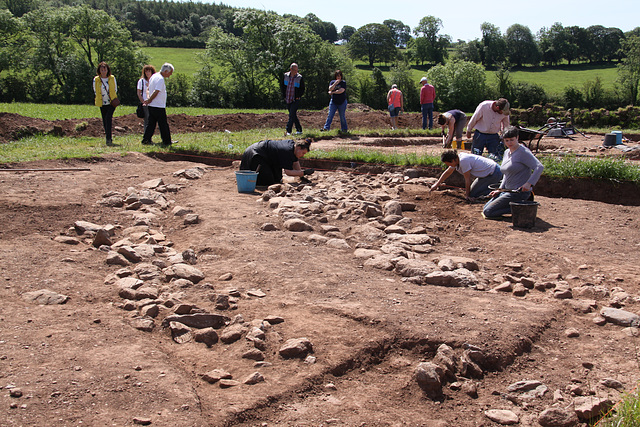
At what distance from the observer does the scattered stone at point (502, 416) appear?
288 centimetres

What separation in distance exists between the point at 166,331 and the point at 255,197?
13.3 ft

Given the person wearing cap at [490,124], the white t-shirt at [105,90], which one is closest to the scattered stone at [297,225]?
the person wearing cap at [490,124]

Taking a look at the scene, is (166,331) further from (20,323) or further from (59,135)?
(59,135)

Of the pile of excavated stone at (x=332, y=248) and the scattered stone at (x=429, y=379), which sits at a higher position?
the pile of excavated stone at (x=332, y=248)

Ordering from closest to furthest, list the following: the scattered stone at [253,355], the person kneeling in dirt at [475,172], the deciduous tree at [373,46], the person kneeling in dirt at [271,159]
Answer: the scattered stone at [253,355]
the person kneeling in dirt at [475,172]
the person kneeling in dirt at [271,159]
the deciduous tree at [373,46]

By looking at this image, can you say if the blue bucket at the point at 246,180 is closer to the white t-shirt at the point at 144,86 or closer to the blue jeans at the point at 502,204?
the blue jeans at the point at 502,204

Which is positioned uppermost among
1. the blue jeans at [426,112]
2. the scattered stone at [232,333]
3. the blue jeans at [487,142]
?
the blue jeans at [426,112]

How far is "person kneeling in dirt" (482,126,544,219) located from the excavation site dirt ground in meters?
0.27

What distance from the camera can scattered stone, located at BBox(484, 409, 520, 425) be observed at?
288cm

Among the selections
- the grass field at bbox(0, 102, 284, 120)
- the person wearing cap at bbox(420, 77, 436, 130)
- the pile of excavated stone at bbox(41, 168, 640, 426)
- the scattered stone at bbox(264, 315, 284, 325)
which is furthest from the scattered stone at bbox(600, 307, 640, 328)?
the grass field at bbox(0, 102, 284, 120)

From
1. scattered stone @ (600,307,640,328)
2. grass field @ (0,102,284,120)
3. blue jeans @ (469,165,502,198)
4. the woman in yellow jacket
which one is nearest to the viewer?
scattered stone @ (600,307,640,328)

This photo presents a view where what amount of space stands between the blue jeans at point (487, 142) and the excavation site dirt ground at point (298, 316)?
8.33 feet

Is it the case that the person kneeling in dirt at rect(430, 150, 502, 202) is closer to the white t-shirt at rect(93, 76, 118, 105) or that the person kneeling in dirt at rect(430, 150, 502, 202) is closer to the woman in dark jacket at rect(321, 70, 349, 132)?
the woman in dark jacket at rect(321, 70, 349, 132)

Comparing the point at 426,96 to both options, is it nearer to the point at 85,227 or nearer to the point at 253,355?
the point at 85,227
